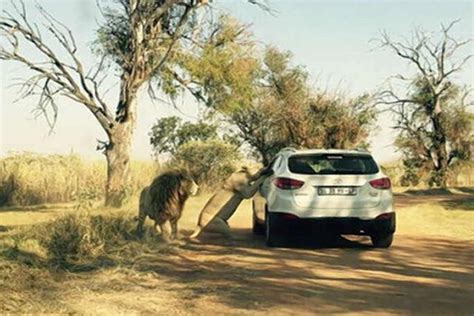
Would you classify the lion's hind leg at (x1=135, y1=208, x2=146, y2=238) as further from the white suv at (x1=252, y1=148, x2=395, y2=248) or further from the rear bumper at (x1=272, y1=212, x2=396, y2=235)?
the rear bumper at (x1=272, y1=212, x2=396, y2=235)

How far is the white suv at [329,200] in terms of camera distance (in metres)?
12.6

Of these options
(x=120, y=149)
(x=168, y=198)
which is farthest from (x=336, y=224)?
(x=120, y=149)

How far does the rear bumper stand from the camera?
12570 mm

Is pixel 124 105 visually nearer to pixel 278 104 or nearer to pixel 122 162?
pixel 122 162

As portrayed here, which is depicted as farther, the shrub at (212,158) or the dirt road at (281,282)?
the shrub at (212,158)

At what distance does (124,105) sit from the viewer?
2566 cm

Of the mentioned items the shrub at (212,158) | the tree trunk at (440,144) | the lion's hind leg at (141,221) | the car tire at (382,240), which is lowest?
the car tire at (382,240)

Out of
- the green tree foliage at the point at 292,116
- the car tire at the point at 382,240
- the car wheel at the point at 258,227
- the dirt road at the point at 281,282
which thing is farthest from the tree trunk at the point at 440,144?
the car tire at the point at 382,240

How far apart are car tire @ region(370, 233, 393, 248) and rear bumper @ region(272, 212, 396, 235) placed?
0.19 meters

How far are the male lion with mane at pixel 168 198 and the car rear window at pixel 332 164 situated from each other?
80.9 inches

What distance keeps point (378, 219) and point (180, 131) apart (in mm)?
24817

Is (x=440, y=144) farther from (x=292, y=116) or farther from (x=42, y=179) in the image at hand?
(x=42, y=179)

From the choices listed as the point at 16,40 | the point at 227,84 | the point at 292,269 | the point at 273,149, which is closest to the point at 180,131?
the point at 273,149

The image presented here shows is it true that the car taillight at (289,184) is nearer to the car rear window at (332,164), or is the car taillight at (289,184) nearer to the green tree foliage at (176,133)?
the car rear window at (332,164)
